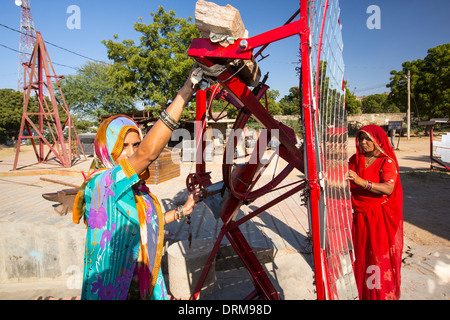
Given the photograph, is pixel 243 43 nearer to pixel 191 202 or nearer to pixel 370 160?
pixel 191 202

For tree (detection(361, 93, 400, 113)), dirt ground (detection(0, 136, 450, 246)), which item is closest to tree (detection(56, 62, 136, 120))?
dirt ground (detection(0, 136, 450, 246))

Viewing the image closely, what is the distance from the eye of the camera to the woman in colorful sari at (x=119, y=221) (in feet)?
3.90

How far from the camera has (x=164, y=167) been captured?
7523mm

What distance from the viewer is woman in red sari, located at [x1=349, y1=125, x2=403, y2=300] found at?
7.61ft

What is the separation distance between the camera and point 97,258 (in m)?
1.31

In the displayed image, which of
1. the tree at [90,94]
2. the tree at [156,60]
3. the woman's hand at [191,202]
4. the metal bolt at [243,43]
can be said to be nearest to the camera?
the metal bolt at [243,43]

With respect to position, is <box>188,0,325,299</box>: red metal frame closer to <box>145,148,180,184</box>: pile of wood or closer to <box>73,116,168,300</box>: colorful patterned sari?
<box>73,116,168,300</box>: colorful patterned sari

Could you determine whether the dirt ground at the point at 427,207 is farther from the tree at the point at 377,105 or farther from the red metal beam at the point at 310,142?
the tree at the point at 377,105

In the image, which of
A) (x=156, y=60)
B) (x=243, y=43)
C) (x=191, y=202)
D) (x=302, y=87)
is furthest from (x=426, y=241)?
(x=156, y=60)

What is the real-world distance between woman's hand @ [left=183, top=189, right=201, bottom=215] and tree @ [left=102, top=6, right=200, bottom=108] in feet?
44.2

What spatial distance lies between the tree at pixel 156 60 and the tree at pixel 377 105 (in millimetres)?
42855

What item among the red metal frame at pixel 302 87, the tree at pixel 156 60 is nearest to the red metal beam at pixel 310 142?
the red metal frame at pixel 302 87

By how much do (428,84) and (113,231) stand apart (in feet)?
106

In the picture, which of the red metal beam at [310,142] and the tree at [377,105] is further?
the tree at [377,105]
